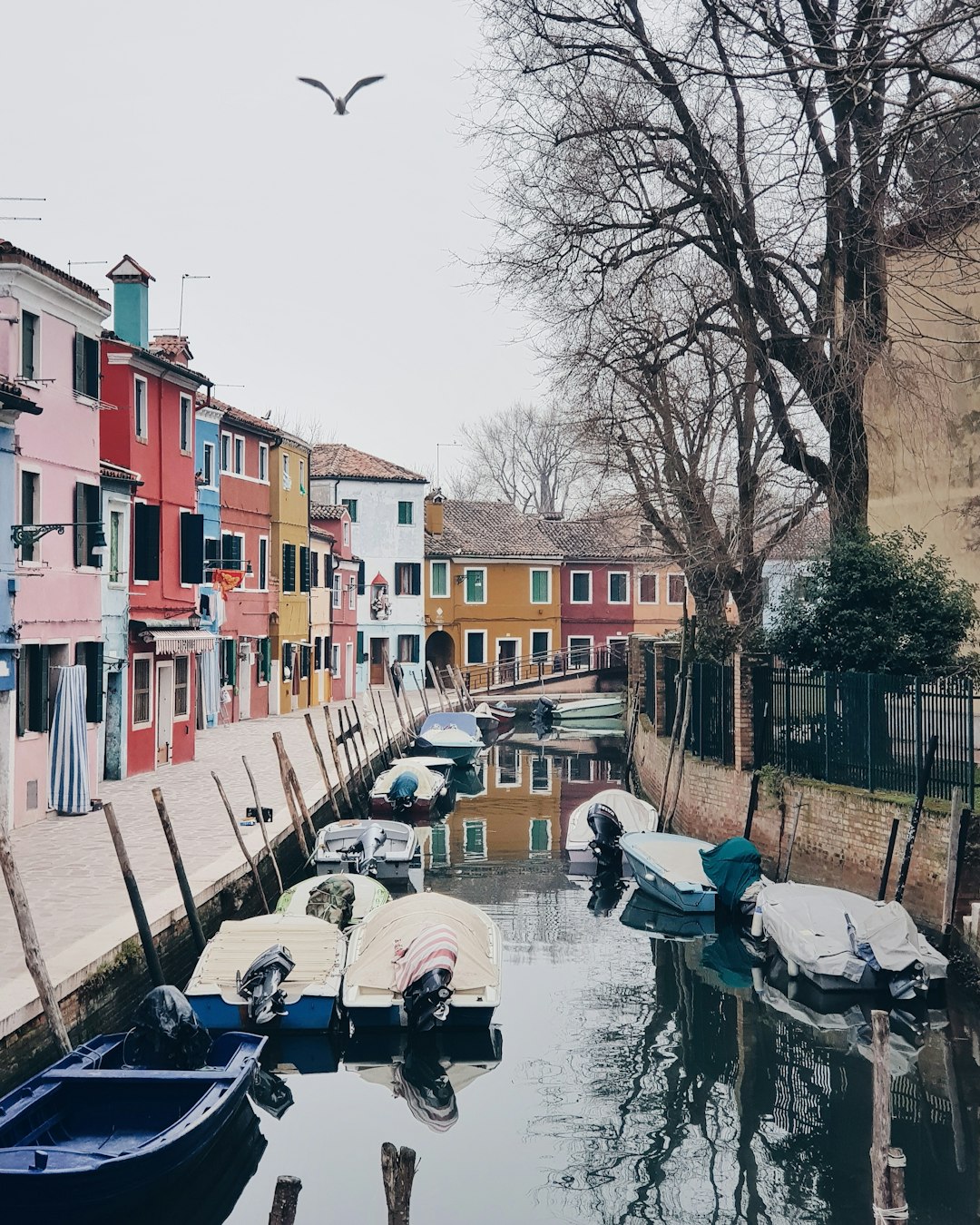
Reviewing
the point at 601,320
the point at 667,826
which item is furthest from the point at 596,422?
the point at 667,826

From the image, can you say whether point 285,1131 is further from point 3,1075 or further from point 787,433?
point 787,433

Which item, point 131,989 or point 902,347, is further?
point 902,347

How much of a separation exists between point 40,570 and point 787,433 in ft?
35.3

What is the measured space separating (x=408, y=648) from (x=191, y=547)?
2797 cm

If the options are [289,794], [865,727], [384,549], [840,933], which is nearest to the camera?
[840,933]

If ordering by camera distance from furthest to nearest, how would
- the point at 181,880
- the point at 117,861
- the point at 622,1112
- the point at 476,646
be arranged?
1. the point at 476,646
2. the point at 117,861
3. the point at 181,880
4. the point at 622,1112

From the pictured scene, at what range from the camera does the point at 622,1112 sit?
452 inches

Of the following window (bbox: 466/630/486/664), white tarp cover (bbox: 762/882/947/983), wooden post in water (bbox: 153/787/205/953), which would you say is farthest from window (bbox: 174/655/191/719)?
window (bbox: 466/630/486/664)

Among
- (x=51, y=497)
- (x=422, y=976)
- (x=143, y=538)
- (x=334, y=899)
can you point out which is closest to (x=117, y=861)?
(x=334, y=899)

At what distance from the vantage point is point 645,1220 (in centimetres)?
948

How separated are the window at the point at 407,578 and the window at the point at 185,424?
87.4ft

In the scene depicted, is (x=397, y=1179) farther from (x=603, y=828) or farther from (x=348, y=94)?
(x=603, y=828)

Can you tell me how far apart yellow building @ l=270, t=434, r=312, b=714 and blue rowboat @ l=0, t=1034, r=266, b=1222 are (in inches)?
1161

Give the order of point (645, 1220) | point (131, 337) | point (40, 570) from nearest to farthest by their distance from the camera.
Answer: point (645, 1220)
point (40, 570)
point (131, 337)
